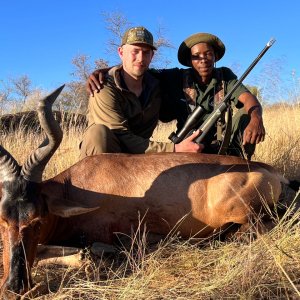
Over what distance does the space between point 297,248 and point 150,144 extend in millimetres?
2385

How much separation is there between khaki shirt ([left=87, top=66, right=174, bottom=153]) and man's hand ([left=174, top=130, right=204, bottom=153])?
0.09 meters

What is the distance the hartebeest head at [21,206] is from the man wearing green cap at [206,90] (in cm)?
224

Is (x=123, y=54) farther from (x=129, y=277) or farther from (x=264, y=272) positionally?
(x=264, y=272)

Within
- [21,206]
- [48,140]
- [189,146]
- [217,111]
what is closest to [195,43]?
[217,111]

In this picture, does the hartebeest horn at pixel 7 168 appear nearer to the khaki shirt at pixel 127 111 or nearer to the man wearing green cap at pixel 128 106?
the man wearing green cap at pixel 128 106

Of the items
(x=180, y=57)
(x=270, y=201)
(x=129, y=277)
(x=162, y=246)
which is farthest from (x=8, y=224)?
(x=180, y=57)

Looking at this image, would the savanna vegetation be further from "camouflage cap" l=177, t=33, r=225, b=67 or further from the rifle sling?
"camouflage cap" l=177, t=33, r=225, b=67

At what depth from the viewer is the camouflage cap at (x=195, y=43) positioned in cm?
619

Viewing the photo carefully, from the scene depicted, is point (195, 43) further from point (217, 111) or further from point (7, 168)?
point (7, 168)

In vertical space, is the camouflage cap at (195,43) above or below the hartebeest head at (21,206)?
above

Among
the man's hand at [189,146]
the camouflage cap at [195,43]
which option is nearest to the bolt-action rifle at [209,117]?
the man's hand at [189,146]

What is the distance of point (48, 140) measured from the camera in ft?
12.8

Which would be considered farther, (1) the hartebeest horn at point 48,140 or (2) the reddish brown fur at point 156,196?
(2) the reddish brown fur at point 156,196

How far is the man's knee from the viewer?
5219 millimetres
